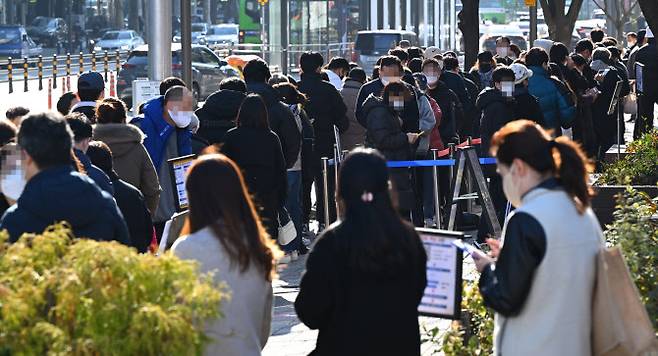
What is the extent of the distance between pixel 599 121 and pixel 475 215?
18.4 ft

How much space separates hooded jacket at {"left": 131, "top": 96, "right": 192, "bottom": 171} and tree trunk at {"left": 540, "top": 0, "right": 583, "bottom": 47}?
2258 centimetres

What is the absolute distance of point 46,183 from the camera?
5.63m

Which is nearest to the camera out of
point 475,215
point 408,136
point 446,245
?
point 446,245

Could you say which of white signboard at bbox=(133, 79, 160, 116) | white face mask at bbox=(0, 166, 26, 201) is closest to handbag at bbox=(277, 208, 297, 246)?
white signboard at bbox=(133, 79, 160, 116)

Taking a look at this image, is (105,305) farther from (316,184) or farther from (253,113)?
(316,184)

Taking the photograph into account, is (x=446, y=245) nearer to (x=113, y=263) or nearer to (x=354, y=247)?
(x=354, y=247)

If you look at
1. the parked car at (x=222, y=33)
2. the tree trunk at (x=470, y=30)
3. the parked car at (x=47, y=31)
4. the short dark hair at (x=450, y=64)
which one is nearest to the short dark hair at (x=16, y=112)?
the short dark hair at (x=450, y=64)

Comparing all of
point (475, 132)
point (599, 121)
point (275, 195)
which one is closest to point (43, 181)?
point (275, 195)

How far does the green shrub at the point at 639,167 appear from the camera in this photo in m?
13.3

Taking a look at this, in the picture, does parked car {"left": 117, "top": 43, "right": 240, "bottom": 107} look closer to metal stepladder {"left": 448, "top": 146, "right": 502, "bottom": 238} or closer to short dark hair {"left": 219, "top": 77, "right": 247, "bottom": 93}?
short dark hair {"left": 219, "top": 77, "right": 247, "bottom": 93}

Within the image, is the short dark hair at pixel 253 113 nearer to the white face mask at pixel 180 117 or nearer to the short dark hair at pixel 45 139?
the white face mask at pixel 180 117

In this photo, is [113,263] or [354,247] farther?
[354,247]

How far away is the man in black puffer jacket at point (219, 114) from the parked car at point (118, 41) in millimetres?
54479

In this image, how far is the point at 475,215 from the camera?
48.5 ft
